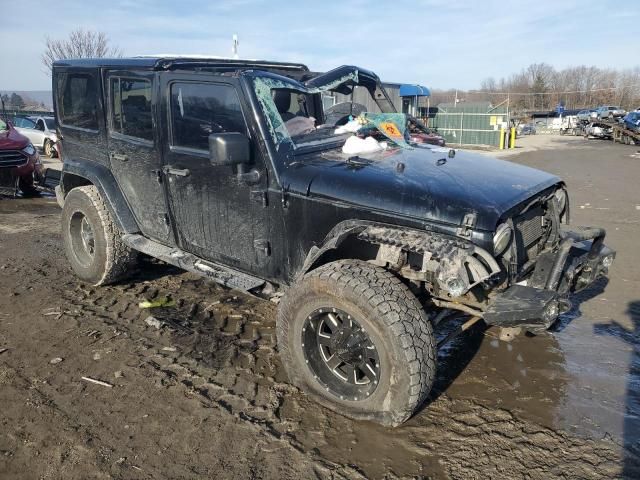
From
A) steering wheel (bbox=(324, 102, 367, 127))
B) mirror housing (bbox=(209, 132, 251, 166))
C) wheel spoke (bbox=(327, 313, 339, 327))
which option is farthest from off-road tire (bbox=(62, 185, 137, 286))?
wheel spoke (bbox=(327, 313, 339, 327))

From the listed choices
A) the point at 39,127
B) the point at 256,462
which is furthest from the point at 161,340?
the point at 39,127

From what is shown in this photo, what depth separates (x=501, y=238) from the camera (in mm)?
2826

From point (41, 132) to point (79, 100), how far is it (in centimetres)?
1455

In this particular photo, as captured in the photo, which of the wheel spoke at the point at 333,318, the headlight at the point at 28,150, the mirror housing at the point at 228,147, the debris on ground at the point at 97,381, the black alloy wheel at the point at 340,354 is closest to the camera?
the black alloy wheel at the point at 340,354

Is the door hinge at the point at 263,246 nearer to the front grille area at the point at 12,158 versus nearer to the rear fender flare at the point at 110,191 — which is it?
the rear fender flare at the point at 110,191

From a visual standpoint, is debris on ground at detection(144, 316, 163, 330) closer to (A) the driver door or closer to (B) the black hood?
(A) the driver door

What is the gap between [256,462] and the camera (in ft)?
8.78

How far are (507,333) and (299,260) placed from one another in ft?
4.73

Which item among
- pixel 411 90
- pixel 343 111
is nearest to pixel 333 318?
pixel 343 111

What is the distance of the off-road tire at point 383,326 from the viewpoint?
273cm

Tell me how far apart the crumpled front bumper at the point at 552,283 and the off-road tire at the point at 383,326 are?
1.41 feet

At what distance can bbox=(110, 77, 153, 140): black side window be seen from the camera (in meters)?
4.16

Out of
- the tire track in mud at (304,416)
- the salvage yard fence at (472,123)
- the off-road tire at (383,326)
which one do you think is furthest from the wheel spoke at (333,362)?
the salvage yard fence at (472,123)

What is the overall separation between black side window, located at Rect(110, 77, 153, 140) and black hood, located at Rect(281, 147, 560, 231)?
1.53 metres
